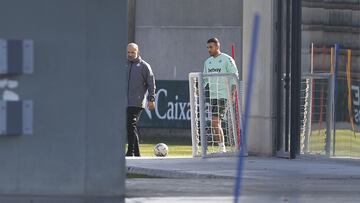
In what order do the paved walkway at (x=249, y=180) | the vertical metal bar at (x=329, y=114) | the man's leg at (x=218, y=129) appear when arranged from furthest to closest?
the man's leg at (x=218, y=129) → the vertical metal bar at (x=329, y=114) → the paved walkway at (x=249, y=180)

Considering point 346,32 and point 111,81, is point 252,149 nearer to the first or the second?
point 346,32

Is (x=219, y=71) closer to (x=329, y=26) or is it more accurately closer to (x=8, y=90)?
(x=329, y=26)

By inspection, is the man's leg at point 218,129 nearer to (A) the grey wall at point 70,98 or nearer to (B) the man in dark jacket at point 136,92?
(B) the man in dark jacket at point 136,92

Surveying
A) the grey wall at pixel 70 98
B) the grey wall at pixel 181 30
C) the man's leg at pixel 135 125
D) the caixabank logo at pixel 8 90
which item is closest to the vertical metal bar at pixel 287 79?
the man's leg at pixel 135 125

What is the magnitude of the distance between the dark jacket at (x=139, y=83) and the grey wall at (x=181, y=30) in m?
10.9

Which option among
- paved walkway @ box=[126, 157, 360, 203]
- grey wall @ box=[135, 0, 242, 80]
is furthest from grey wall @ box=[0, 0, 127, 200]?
grey wall @ box=[135, 0, 242, 80]

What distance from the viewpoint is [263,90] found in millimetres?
15711

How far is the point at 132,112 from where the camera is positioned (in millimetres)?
16281

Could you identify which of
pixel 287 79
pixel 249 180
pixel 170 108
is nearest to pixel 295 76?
pixel 287 79

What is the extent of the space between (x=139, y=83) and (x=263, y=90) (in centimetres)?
191

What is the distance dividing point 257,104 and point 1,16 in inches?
262

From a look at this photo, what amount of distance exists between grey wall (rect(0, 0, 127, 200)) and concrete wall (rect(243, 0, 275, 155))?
5.94 meters

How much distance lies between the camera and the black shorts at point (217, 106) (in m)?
15.5

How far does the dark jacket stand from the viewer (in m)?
16.3
